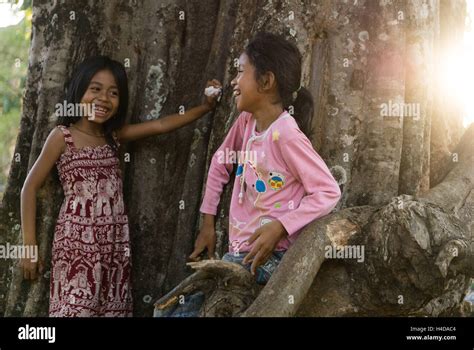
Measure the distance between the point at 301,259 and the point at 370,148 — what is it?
101cm

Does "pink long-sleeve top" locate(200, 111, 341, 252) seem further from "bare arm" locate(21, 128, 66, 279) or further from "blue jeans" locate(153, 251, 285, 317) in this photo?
"bare arm" locate(21, 128, 66, 279)

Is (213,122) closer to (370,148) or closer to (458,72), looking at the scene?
(370,148)

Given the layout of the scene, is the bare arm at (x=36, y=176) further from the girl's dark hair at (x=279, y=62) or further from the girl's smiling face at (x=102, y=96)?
the girl's dark hair at (x=279, y=62)

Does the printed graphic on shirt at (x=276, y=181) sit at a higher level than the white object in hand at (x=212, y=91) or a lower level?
lower

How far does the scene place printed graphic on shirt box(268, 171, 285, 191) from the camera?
3184mm

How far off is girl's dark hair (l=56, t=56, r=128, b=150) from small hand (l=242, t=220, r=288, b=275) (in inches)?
47.1

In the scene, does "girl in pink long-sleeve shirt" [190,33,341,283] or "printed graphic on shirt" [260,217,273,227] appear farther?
"printed graphic on shirt" [260,217,273,227]

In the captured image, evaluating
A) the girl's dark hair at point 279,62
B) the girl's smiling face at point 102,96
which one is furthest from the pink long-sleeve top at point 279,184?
the girl's smiling face at point 102,96

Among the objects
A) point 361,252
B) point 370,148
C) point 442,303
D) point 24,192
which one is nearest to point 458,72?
point 370,148

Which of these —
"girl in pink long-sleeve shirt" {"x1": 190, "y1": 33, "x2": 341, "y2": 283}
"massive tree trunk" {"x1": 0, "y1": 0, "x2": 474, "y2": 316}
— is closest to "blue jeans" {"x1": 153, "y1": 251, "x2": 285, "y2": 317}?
"girl in pink long-sleeve shirt" {"x1": 190, "y1": 33, "x2": 341, "y2": 283}

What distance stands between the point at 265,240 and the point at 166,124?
1171 millimetres

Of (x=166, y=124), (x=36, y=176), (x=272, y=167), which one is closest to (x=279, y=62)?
(x=272, y=167)

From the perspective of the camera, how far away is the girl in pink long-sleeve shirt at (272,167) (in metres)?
3.07

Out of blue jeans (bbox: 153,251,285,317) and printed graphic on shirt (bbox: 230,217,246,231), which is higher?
printed graphic on shirt (bbox: 230,217,246,231)
